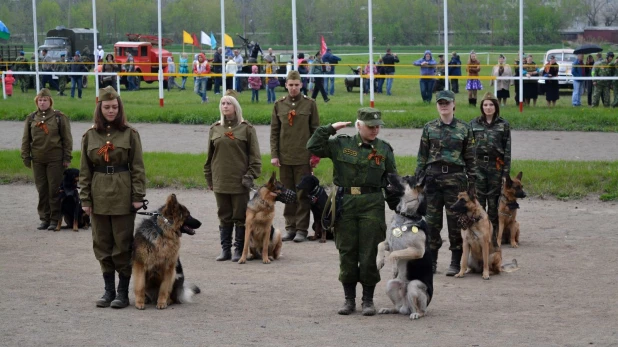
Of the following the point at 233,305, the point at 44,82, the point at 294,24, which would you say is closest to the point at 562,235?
the point at 233,305

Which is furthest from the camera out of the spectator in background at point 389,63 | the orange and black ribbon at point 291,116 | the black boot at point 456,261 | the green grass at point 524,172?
the spectator in background at point 389,63

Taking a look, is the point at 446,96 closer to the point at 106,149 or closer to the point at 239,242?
the point at 239,242

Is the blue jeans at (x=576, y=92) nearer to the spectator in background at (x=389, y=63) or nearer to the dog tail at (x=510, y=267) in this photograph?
the spectator in background at (x=389, y=63)

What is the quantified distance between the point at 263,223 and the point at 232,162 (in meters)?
0.86

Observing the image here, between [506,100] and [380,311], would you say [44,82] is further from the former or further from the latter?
[380,311]

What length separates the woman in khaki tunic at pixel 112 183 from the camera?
8602 mm

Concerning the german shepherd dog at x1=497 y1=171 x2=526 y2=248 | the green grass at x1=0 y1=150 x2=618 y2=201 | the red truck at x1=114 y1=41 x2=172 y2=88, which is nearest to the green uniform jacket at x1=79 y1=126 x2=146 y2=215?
the german shepherd dog at x1=497 y1=171 x2=526 y2=248

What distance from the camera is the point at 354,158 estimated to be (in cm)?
822

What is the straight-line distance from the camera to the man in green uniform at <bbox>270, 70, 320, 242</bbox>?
12.3 meters

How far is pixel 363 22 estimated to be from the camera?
30688 mm

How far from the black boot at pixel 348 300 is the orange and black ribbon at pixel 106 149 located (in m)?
2.57

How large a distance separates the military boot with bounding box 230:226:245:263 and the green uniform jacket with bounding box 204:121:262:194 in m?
0.55

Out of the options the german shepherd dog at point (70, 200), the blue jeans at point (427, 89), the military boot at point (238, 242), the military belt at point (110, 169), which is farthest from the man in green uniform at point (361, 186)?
the blue jeans at point (427, 89)

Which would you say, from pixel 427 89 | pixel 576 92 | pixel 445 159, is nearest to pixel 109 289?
pixel 445 159
